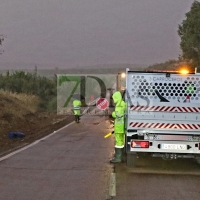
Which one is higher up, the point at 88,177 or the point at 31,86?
the point at 31,86

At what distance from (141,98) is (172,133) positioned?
116 centimetres

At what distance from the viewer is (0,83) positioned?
60.0m

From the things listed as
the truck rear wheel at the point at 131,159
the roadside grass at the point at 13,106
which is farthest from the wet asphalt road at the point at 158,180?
the roadside grass at the point at 13,106

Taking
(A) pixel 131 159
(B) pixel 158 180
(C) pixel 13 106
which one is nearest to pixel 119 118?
(A) pixel 131 159

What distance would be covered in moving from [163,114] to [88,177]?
2483 millimetres

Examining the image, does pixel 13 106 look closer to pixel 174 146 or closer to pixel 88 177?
pixel 174 146

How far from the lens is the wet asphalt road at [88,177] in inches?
360

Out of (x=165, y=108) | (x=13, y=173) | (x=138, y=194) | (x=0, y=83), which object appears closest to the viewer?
(x=138, y=194)

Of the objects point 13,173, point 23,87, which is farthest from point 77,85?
point 13,173

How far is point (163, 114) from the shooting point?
12.0 m

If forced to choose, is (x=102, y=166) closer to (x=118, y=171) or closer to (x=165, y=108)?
(x=118, y=171)

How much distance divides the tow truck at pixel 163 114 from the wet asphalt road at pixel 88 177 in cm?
60

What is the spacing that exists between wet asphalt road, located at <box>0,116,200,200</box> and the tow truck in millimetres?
597

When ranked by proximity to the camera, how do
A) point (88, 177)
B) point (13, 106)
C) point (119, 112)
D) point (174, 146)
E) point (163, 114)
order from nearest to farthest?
point (88, 177)
point (174, 146)
point (163, 114)
point (119, 112)
point (13, 106)
